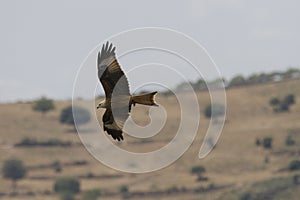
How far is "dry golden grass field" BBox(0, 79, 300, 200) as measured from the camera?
12225 centimetres

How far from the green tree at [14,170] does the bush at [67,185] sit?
429cm

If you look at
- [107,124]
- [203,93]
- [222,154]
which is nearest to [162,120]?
[107,124]

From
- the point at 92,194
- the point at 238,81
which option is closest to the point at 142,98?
the point at 92,194

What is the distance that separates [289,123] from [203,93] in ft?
59.3

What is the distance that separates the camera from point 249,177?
128m

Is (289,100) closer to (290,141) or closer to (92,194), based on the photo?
(290,141)

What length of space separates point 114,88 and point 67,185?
94473 millimetres

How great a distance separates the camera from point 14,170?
127812 mm

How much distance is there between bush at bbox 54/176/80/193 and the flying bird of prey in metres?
93.6

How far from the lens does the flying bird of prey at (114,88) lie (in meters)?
30.3

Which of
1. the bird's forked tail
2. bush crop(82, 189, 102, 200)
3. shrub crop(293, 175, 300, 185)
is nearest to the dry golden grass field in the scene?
shrub crop(293, 175, 300, 185)

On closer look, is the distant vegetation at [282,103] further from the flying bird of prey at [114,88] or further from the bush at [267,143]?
the flying bird of prey at [114,88]

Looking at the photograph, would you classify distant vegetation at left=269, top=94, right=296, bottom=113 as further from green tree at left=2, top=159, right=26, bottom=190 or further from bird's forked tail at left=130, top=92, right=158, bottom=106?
bird's forked tail at left=130, top=92, right=158, bottom=106

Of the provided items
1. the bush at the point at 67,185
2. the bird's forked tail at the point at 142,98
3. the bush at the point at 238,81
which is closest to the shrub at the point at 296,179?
the bush at the point at 67,185
